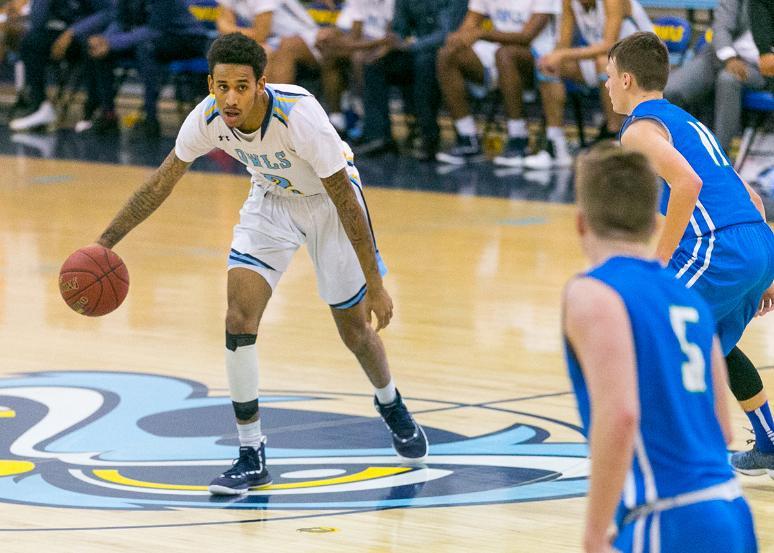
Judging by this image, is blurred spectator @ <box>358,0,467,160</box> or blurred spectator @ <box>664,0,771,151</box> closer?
blurred spectator @ <box>664,0,771,151</box>

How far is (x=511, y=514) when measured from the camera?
15.3 ft

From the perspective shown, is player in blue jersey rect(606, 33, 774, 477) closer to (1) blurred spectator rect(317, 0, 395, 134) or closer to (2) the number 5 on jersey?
(2) the number 5 on jersey

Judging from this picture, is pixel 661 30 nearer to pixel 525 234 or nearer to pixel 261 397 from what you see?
pixel 525 234

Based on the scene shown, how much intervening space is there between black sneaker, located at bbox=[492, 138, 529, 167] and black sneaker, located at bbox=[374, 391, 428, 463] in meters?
7.77

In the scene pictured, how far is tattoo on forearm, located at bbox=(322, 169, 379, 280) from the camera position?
4867 millimetres

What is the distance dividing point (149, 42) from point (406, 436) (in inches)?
383

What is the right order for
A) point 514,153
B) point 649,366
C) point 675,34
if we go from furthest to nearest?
point 514,153 → point 675,34 → point 649,366

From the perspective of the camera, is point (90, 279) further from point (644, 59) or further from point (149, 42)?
point (149, 42)

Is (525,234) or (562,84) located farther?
(562,84)

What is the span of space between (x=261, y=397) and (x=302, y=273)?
2747 mm

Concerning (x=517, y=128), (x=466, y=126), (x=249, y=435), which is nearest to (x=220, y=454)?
(x=249, y=435)

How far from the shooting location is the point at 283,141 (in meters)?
4.91

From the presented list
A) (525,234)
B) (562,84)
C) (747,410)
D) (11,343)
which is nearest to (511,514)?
(747,410)

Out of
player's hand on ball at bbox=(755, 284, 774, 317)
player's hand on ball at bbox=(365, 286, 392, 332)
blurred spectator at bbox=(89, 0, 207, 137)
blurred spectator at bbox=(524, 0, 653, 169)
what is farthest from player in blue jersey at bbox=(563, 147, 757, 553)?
blurred spectator at bbox=(89, 0, 207, 137)
